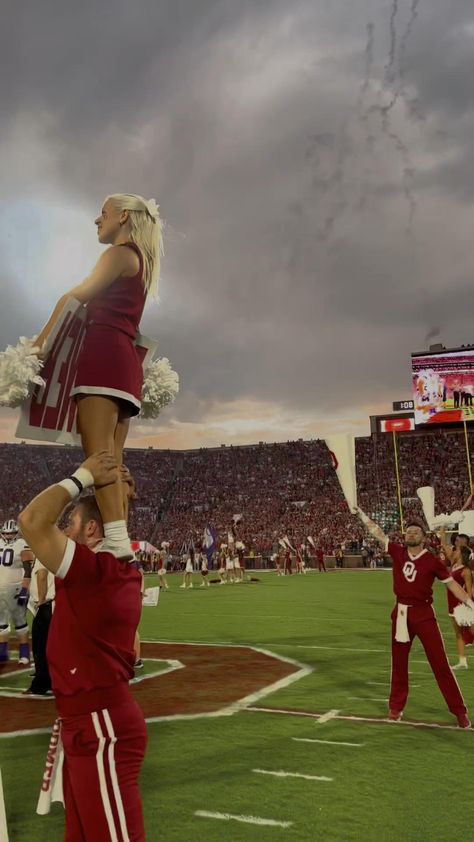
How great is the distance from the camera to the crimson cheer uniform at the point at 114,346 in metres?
3.58

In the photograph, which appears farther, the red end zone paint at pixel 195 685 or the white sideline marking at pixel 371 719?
the red end zone paint at pixel 195 685

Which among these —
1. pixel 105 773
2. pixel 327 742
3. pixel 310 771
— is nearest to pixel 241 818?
pixel 310 771

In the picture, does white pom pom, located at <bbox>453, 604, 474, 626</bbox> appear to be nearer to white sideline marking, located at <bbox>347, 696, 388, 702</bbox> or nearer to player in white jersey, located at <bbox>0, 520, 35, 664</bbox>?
white sideline marking, located at <bbox>347, 696, 388, 702</bbox>

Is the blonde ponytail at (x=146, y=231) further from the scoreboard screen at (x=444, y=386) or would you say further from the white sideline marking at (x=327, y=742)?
the scoreboard screen at (x=444, y=386)

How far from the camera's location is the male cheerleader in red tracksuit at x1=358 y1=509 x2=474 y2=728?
20.3 ft

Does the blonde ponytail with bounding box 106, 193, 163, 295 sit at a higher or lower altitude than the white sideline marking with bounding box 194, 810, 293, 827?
higher

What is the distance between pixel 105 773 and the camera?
7.91 ft

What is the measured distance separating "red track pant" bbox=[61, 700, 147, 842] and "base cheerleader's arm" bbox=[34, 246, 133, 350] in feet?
5.56

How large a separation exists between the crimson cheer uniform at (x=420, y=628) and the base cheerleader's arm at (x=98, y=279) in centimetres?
427

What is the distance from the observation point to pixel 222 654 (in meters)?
10.1

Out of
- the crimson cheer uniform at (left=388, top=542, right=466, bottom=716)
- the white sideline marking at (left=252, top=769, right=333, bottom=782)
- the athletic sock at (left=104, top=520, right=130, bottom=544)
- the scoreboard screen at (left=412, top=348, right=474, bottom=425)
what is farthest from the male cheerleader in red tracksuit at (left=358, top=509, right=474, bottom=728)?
the scoreboard screen at (left=412, top=348, right=474, bottom=425)

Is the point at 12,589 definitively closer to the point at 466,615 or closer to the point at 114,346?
the point at 466,615

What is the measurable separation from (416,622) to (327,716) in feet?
3.86

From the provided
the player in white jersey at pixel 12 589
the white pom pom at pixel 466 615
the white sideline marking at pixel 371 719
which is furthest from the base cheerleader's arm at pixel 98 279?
the player in white jersey at pixel 12 589
